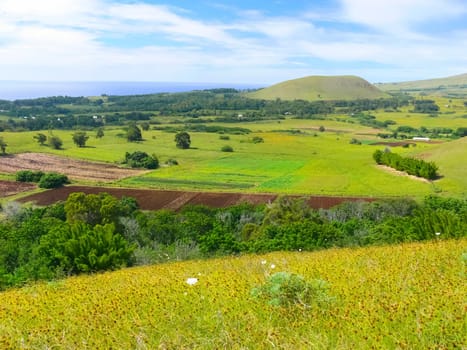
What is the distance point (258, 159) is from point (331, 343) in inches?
4076

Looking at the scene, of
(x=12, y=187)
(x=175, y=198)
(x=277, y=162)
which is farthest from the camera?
(x=277, y=162)

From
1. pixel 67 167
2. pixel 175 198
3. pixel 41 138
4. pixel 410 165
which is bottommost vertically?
pixel 175 198

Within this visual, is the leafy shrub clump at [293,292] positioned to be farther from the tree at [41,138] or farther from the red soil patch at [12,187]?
the tree at [41,138]

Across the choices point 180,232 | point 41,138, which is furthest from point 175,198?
point 41,138

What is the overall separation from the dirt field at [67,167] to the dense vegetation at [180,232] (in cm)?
2846

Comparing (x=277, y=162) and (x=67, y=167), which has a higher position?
(x=67, y=167)

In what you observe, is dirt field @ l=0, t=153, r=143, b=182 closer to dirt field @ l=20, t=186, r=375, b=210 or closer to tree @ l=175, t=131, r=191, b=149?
dirt field @ l=20, t=186, r=375, b=210

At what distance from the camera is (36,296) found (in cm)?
880

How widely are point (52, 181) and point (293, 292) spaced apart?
268ft

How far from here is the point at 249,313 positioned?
5988 millimetres

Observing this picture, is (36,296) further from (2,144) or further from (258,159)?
(2,144)

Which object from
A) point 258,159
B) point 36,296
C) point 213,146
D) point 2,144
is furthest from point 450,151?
point 2,144

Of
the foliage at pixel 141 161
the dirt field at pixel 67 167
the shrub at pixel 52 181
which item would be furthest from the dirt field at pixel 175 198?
the foliage at pixel 141 161

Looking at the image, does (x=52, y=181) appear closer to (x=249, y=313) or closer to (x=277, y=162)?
(x=277, y=162)
